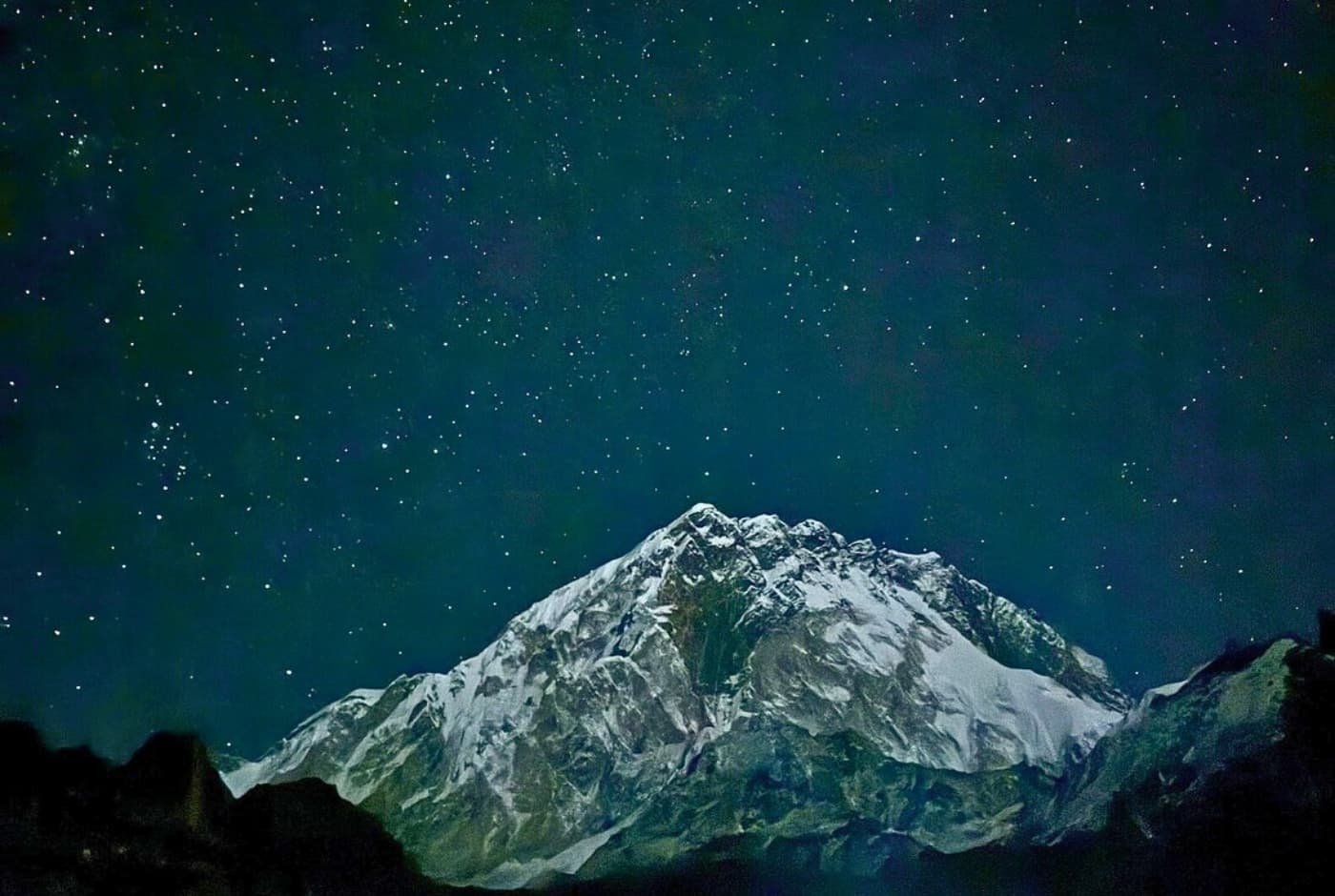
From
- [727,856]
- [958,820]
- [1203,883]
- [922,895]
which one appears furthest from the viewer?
[958,820]

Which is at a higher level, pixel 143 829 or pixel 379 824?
pixel 143 829

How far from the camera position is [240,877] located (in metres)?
15.0

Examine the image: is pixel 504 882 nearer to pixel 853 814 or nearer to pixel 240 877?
pixel 853 814

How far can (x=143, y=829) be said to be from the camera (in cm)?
1412

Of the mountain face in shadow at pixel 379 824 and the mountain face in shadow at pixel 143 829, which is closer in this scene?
the mountain face in shadow at pixel 143 829

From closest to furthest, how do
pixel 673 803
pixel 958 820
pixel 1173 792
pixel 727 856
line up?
pixel 1173 792, pixel 727 856, pixel 958 820, pixel 673 803

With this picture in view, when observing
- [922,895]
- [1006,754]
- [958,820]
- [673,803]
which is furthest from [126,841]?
[1006,754]

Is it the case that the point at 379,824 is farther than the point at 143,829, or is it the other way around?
the point at 379,824

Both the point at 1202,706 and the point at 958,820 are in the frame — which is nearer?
the point at 1202,706

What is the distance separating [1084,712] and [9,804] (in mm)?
200899

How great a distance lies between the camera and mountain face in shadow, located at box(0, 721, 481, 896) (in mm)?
13180

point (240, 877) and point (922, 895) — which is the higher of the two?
point (240, 877)

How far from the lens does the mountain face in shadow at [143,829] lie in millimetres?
13180

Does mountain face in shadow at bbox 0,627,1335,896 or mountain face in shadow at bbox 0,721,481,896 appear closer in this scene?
mountain face in shadow at bbox 0,721,481,896
